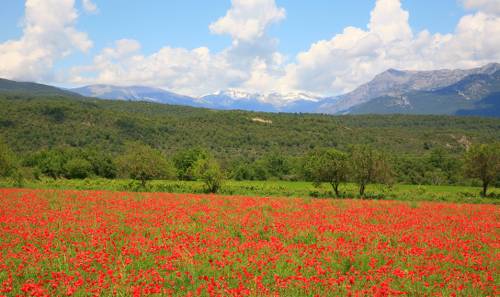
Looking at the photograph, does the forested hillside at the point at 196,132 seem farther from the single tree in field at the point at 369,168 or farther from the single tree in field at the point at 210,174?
the single tree in field at the point at 369,168

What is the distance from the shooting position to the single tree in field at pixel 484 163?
46.6m

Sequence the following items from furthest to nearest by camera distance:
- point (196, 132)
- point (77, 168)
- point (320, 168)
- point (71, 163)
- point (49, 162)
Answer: point (196, 132) < point (77, 168) < point (71, 163) < point (49, 162) < point (320, 168)

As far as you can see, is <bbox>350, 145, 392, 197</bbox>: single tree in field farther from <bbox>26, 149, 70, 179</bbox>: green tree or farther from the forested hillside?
the forested hillside

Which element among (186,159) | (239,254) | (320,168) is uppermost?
(239,254)

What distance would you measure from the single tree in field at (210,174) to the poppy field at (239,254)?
24.4 m

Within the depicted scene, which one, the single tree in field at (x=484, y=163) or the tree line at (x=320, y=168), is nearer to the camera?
the tree line at (x=320, y=168)

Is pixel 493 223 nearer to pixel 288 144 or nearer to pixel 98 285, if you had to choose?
pixel 98 285

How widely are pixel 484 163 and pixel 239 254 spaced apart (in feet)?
147

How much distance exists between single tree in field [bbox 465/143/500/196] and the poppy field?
31.6 meters

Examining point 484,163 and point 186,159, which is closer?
point 484,163

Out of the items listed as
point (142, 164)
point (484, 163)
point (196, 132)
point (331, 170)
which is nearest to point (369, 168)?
point (331, 170)

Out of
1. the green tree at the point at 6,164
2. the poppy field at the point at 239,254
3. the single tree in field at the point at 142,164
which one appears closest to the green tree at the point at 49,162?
the single tree in field at the point at 142,164

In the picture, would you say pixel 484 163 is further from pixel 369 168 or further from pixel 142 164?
pixel 142 164

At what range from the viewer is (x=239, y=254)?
11.9 meters
